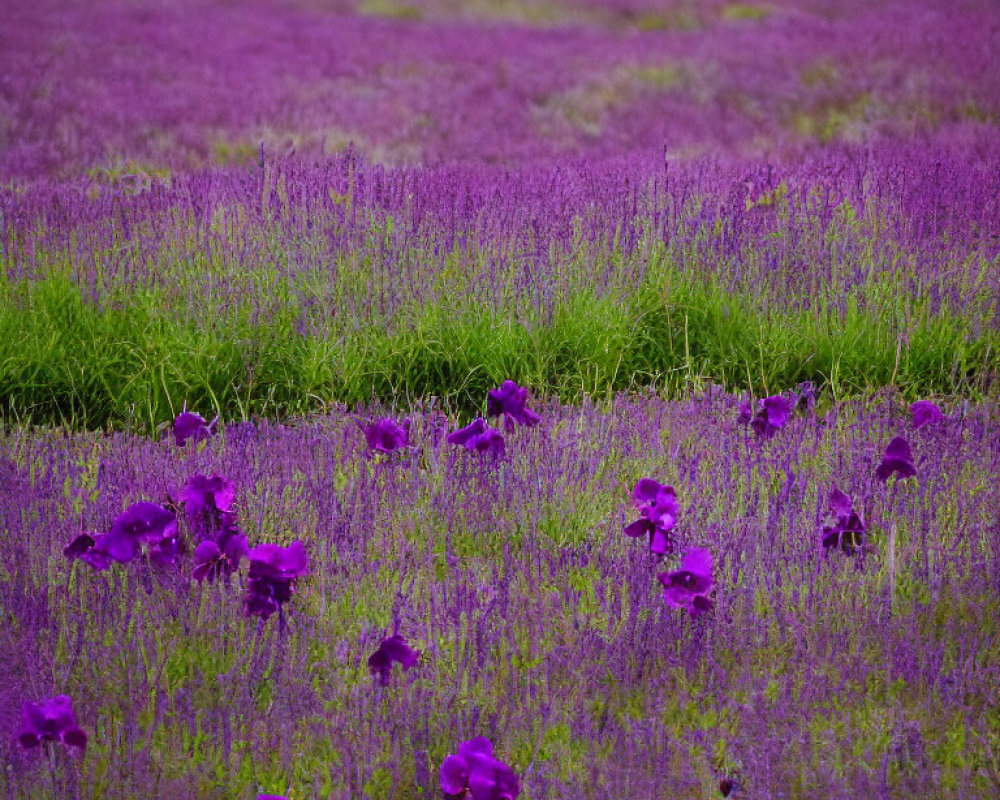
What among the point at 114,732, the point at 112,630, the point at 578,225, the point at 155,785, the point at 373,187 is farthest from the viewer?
the point at 373,187

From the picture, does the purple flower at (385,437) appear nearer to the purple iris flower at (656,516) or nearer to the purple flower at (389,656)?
the purple iris flower at (656,516)

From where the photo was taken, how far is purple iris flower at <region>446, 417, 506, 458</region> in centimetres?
290

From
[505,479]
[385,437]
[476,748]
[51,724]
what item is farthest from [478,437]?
[51,724]

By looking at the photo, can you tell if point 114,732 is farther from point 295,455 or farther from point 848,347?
point 848,347

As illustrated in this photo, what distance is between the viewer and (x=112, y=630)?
231 cm

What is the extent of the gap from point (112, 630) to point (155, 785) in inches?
19.7

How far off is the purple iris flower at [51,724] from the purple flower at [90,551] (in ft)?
1.94

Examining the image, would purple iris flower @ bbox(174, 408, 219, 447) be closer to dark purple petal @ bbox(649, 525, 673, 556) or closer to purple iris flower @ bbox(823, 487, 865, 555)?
dark purple petal @ bbox(649, 525, 673, 556)

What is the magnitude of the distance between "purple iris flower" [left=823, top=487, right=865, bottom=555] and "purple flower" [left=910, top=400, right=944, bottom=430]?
68 centimetres

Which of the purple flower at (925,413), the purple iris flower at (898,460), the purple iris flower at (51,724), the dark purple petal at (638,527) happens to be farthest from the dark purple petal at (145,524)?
the purple flower at (925,413)

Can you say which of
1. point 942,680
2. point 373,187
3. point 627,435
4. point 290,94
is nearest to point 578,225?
point 373,187

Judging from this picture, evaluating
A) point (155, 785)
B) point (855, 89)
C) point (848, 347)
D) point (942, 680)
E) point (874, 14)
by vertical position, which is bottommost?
point (155, 785)

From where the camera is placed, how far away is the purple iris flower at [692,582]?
2260mm

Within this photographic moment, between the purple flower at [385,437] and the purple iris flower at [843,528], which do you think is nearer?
the purple iris flower at [843,528]
